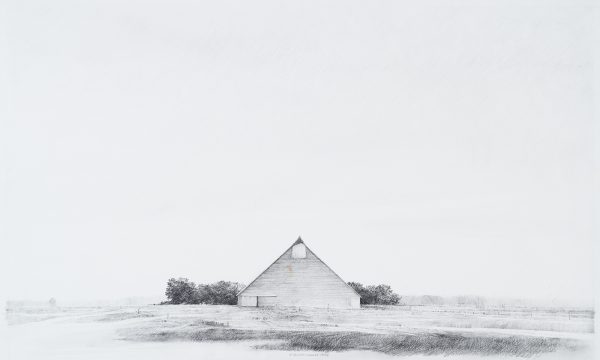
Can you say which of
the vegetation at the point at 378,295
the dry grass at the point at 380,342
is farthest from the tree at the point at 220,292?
the vegetation at the point at 378,295

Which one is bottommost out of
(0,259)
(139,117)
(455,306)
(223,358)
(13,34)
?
(223,358)

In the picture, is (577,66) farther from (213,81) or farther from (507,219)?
(213,81)

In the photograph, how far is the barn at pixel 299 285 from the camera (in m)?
4.81

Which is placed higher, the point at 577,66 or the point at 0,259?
the point at 577,66

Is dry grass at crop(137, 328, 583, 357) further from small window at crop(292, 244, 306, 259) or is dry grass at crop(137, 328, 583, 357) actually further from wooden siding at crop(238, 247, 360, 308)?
small window at crop(292, 244, 306, 259)

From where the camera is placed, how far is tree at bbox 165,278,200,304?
4.75 m

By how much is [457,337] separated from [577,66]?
80.7 inches

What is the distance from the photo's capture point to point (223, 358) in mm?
4691

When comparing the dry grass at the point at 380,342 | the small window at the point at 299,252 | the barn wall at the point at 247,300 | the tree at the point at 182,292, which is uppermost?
the small window at the point at 299,252

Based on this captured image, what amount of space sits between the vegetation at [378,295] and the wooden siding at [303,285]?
0.19 feet

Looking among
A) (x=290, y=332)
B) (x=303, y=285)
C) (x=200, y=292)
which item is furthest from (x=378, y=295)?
(x=200, y=292)

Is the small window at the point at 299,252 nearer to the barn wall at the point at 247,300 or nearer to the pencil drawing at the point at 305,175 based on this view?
the pencil drawing at the point at 305,175

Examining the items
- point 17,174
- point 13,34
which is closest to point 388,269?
point 17,174

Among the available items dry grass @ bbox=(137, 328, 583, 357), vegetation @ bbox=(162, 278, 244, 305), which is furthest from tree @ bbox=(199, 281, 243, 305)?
dry grass @ bbox=(137, 328, 583, 357)
